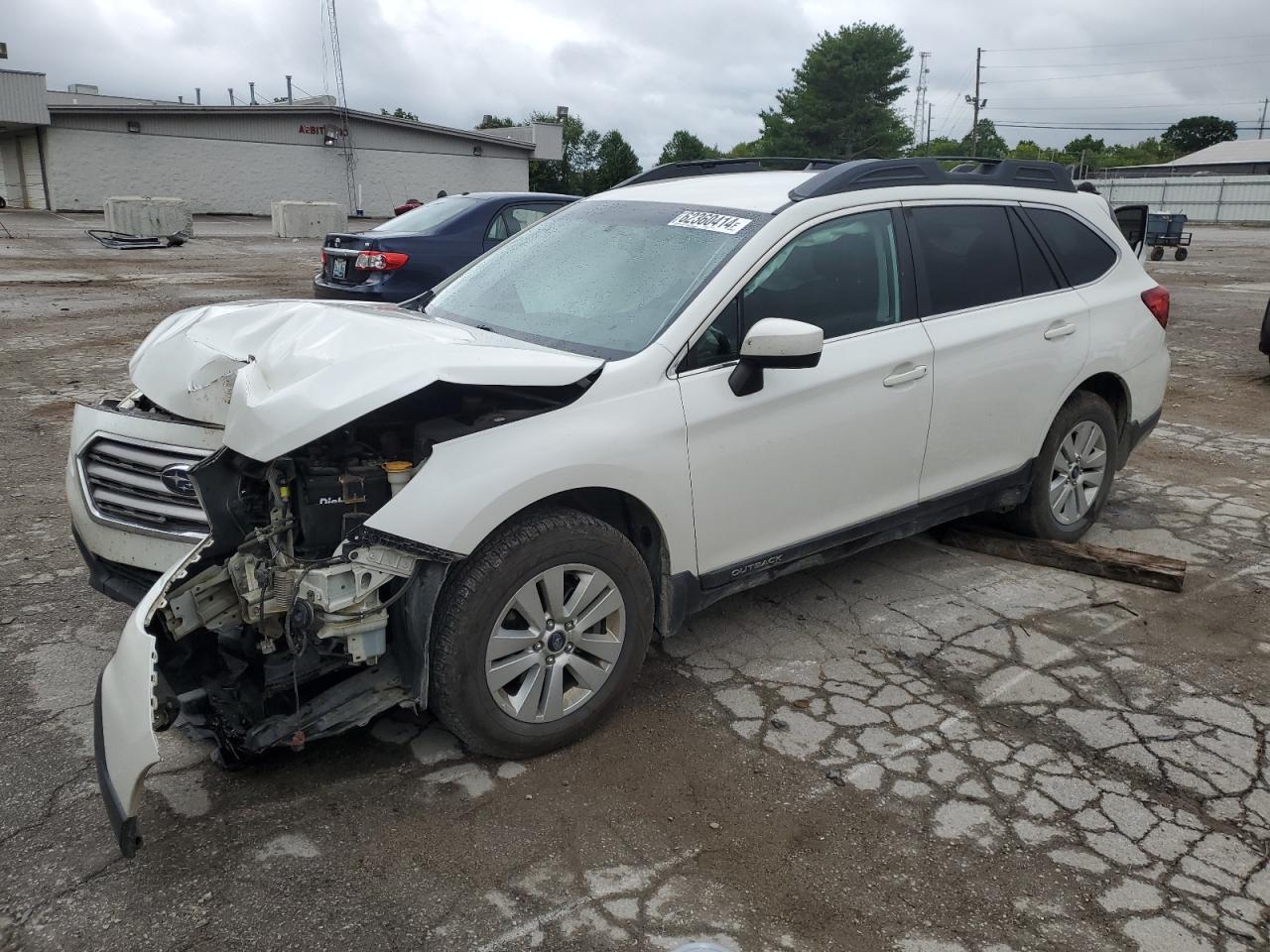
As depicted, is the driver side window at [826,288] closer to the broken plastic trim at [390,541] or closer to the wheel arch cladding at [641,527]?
the wheel arch cladding at [641,527]

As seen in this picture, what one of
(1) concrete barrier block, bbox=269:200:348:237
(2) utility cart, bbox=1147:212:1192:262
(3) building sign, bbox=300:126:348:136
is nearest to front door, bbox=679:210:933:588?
(2) utility cart, bbox=1147:212:1192:262

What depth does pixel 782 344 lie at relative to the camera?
3377 millimetres

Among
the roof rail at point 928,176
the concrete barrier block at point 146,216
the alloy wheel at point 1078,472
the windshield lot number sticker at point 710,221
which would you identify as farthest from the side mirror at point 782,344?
the concrete barrier block at point 146,216

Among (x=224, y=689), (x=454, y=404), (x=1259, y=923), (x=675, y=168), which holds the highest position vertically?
(x=675, y=168)

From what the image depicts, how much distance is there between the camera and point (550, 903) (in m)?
2.67

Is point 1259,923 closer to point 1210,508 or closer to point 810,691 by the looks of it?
point 810,691

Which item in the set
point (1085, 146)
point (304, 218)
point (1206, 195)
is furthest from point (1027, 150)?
point (304, 218)

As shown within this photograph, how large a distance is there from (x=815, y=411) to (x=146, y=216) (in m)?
27.2

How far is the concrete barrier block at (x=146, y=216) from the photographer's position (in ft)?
86.5

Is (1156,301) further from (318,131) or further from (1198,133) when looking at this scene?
(1198,133)

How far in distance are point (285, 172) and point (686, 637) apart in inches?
1595

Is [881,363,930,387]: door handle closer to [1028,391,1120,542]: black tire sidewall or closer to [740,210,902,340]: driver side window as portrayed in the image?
[740,210,902,340]: driver side window

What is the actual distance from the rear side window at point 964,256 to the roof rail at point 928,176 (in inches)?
5.7

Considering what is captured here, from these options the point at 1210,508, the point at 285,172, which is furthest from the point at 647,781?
the point at 285,172
